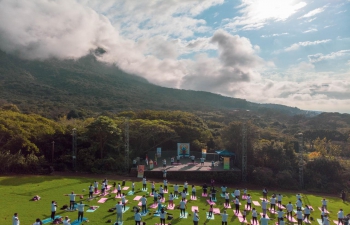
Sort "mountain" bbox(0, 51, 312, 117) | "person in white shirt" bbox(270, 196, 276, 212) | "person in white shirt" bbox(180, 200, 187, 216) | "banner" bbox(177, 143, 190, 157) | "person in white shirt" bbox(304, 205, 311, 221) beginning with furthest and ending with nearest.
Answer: "mountain" bbox(0, 51, 312, 117) → "banner" bbox(177, 143, 190, 157) → "person in white shirt" bbox(270, 196, 276, 212) → "person in white shirt" bbox(304, 205, 311, 221) → "person in white shirt" bbox(180, 200, 187, 216)

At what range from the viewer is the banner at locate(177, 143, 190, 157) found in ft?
120

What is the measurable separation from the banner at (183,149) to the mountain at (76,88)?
32702 millimetres

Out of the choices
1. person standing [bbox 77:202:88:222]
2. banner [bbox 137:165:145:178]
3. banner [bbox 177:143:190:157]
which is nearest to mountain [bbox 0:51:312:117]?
banner [bbox 177:143:190:157]

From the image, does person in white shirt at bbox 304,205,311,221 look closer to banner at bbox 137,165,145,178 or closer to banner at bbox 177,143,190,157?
banner at bbox 137,165,145,178

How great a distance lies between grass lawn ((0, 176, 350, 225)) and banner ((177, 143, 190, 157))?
39.3ft

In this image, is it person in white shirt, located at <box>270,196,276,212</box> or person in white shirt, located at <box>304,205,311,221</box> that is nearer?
person in white shirt, located at <box>304,205,311,221</box>

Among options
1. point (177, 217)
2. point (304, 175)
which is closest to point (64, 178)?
point (177, 217)

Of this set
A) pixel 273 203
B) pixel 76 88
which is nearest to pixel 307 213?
pixel 273 203

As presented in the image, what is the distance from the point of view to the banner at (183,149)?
36.6 m

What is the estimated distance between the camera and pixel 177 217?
53.9 ft

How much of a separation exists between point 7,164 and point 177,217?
19058mm

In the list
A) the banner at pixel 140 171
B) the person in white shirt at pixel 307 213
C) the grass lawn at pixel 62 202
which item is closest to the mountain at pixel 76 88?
the grass lawn at pixel 62 202

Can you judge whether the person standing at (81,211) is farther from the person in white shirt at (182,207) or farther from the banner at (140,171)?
the banner at (140,171)

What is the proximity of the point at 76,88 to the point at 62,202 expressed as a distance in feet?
246
